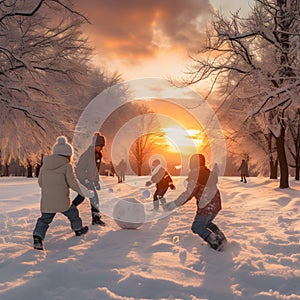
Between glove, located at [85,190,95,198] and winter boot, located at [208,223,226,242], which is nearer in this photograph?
winter boot, located at [208,223,226,242]

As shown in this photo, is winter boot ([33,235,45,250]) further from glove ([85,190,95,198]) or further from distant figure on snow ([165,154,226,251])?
distant figure on snow ([165,154,226,251])

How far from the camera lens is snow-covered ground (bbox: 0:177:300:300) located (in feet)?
12.1

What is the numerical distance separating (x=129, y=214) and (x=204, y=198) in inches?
92.3

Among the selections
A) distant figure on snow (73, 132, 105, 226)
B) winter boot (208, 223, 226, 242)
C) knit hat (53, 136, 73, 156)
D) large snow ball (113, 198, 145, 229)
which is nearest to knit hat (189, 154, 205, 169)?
winter boot (208, 223, 226, 242)

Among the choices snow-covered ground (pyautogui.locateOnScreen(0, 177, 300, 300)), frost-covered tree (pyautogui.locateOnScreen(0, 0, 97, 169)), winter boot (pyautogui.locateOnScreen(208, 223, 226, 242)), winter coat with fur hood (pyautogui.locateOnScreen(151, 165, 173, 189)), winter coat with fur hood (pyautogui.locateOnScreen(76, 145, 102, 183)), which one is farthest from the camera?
frost-covered tree (pyautogui.locateOnScreen(0, 0, 97, 169))

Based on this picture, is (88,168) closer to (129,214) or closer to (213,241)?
(129,214)

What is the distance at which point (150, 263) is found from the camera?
15.0 feet

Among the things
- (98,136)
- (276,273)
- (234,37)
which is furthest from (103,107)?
(276,273)

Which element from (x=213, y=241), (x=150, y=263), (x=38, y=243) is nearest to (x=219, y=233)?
(x=213, y=241)

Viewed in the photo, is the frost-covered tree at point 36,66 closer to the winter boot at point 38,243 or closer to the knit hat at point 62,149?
the knit hat at point 62,149

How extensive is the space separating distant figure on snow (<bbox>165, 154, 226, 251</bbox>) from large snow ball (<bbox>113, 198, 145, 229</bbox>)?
69.0 inches

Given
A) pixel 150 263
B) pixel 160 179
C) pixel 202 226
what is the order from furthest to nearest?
pixel 160 179
pixel 202 226
pixel 150 263

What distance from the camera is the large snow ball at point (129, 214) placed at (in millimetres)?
6832

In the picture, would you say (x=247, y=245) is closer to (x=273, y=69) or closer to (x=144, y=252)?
(x=144, y=252)
